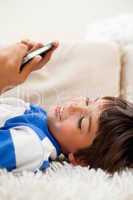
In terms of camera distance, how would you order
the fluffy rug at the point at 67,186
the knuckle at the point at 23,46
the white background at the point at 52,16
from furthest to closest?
1. the white background at the point at 52,16
2. the knuckle at the point at 23,46
3. the fluffy rug at the point at 67,186

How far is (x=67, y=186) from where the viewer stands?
0.87 m

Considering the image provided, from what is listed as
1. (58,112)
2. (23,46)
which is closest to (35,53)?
(23,46)

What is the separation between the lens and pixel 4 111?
115 cm

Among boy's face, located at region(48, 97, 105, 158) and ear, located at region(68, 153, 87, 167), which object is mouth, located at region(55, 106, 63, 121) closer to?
boy's face, located at region(48, 97, 105, 158)

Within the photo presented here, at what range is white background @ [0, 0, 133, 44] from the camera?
1995 mm

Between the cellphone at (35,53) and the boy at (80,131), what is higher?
the cellphone at (35,53)

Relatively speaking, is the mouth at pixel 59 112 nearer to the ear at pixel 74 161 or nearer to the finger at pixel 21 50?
the ear at pixel 74 161

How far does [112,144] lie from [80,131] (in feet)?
0.34

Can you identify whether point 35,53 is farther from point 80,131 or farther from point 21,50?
point 80,131

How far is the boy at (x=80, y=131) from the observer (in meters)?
1.08

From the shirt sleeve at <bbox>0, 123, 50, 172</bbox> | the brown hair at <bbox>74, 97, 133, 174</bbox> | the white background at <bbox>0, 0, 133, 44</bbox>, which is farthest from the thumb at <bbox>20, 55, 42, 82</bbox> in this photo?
the white background at <bbox>0, 0, 133, 44</bbox>

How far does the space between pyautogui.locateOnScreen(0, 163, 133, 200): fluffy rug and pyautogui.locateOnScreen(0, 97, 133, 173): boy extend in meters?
0.09

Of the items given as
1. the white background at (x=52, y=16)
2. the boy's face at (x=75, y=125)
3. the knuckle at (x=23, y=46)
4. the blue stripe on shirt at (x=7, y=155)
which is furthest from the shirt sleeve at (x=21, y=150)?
the white background at (x=52, y=16)

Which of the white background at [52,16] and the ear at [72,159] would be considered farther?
the white background at [52,16]
